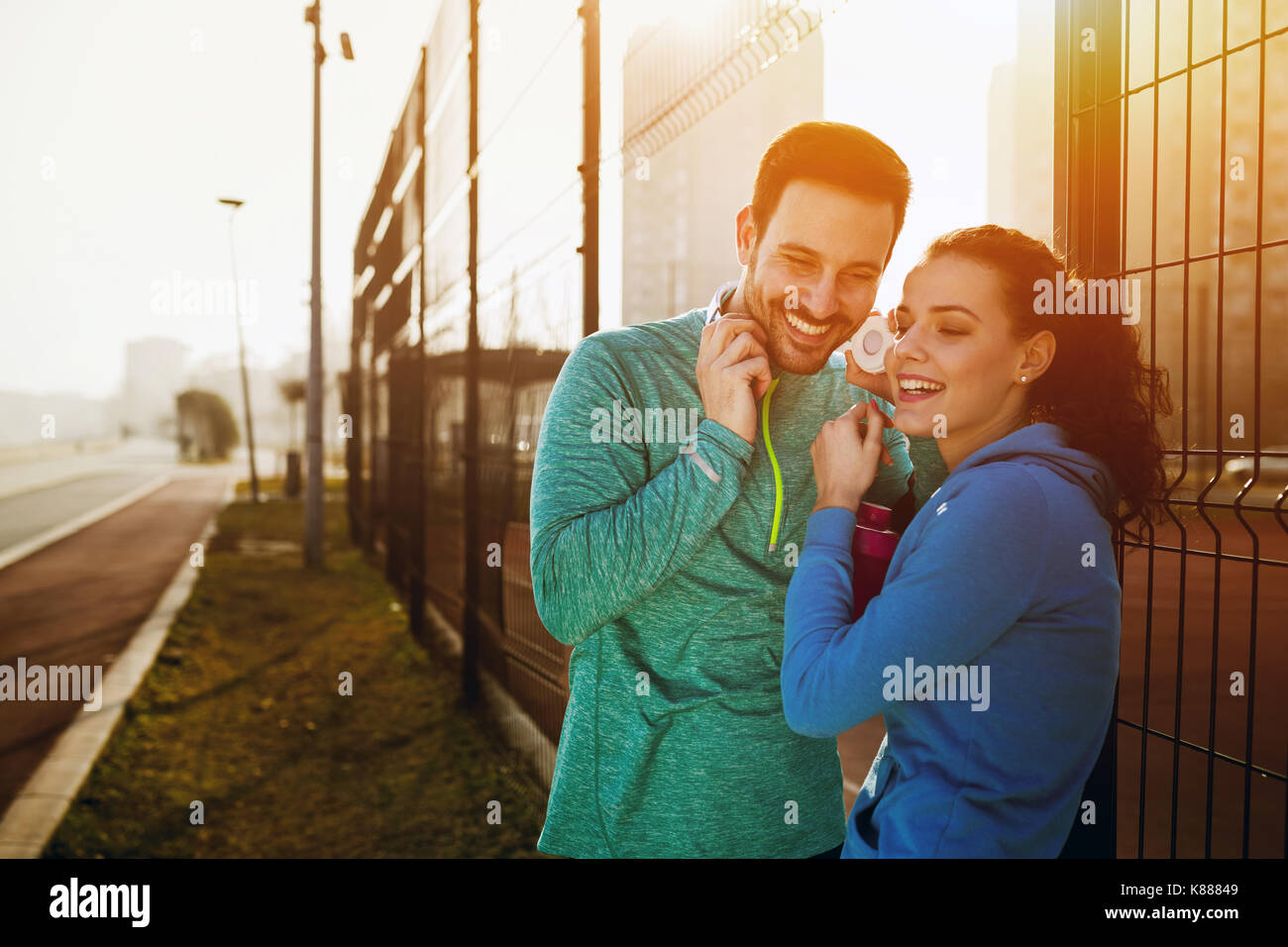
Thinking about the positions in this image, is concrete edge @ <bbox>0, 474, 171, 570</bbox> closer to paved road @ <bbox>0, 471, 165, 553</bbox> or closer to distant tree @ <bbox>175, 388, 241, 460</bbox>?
paved road @ <bbox>0, 471, 165, 553</bbox>

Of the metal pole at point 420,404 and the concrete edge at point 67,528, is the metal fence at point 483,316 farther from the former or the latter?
the concrete edge at point 67,528

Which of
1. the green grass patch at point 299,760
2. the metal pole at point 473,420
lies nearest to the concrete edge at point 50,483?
the green grass patch at point 299,760

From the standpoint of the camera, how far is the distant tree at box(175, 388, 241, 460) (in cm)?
6128

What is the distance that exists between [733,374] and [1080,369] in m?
0.56

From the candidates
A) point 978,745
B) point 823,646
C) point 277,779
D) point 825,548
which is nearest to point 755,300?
point 825,548

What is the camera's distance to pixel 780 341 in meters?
1.74

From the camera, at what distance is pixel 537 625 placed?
15.3ft

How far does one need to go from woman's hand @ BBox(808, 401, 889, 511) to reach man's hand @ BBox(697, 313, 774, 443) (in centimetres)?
13

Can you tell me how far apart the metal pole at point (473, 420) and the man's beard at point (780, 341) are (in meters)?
4.16

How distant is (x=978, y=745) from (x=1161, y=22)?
1.47 meters

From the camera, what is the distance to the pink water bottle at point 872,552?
1602 millimetres

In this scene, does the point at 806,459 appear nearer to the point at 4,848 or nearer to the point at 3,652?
the point at 4,848

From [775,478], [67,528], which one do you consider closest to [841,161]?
[775,478]

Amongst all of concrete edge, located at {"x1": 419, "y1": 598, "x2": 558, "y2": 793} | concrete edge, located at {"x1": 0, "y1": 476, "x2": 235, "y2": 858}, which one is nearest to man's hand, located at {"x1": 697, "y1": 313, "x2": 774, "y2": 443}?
concrete edge, located at {"x1": 419, "y1": 598, "x2": 558, "y2": 793}
